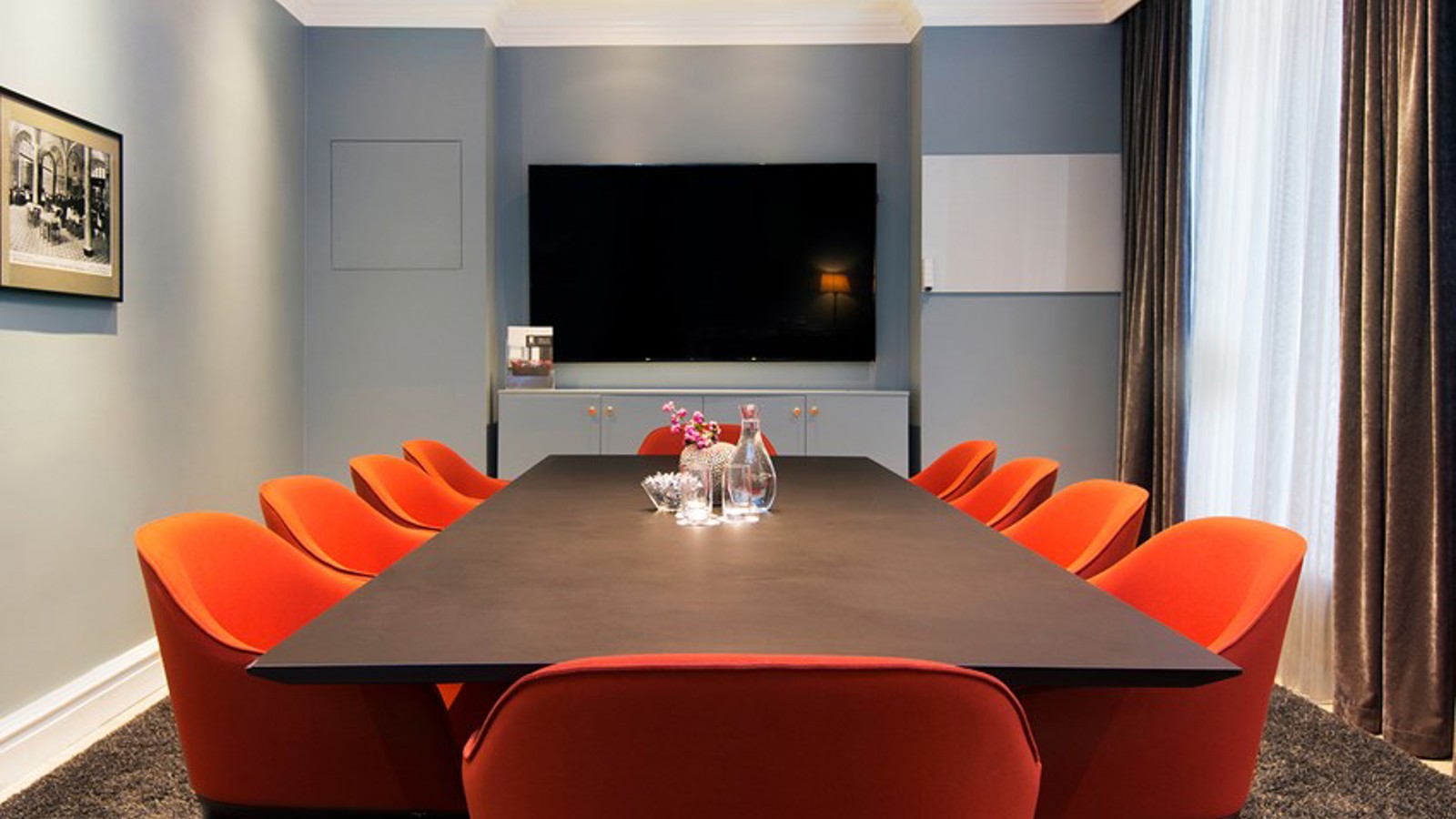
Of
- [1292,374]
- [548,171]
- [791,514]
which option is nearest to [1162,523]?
[1292,374]

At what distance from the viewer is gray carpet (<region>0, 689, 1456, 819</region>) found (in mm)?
2396

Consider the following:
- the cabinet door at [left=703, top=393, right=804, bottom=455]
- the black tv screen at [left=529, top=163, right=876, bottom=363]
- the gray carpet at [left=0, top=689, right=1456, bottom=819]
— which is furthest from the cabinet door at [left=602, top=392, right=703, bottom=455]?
the gray carpet at [left=0, top=689, right=1456, bottom=819]

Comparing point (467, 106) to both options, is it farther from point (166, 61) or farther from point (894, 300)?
point (894, 300)

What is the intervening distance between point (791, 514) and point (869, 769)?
1.46 meters

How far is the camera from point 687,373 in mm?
5535

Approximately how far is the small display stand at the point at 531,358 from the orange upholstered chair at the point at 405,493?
6.86ft

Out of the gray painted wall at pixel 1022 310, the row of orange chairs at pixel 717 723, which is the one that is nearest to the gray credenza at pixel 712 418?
the gray painted wall at pixel 1022 310

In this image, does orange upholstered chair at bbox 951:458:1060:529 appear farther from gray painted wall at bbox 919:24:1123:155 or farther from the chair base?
gray painted wall at bbox 919:24:1123:155

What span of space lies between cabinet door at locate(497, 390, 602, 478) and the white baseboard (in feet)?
6.14

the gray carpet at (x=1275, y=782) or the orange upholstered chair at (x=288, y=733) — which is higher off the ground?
the orange upholstered chair at (x=288, y=733)

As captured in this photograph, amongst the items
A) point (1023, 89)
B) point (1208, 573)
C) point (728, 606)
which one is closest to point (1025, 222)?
→ point (1023, 89)

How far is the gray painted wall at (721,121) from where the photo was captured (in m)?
5.48

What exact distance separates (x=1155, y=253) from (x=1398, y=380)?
181 centimetres

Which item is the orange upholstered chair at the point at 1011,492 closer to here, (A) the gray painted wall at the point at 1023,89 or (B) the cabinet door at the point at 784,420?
(B) the cabinet door at the point at 784,420
